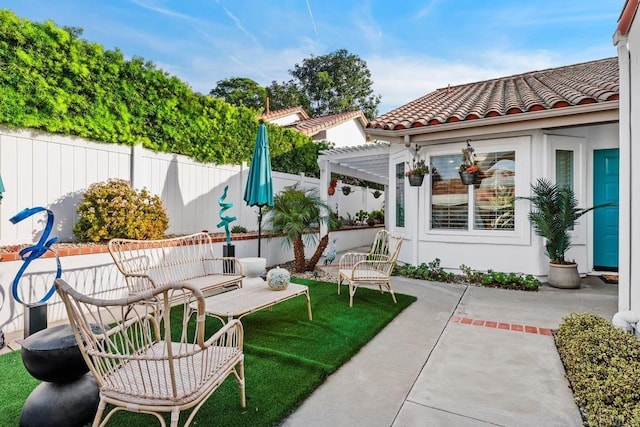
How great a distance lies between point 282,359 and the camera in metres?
2.99

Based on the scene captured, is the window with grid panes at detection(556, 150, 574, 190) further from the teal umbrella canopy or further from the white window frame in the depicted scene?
the teal umbrella canopy

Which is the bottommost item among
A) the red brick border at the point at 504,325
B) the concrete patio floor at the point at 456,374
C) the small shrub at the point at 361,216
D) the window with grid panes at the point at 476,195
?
the concrete patio floor at the point at 456,374

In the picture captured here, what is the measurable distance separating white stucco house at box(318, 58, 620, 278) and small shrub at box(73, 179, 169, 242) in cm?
447

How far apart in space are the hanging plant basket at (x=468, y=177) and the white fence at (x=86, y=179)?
4.77 m

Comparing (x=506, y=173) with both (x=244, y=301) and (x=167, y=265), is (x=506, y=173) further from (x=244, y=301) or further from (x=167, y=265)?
(x=167, y=265)

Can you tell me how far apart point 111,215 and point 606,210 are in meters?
8.40

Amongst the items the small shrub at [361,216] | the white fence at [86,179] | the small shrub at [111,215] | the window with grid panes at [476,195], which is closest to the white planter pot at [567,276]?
the window with grid panes at [476,195]

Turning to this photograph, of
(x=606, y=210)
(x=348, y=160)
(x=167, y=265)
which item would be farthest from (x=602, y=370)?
(x=348, y=160)

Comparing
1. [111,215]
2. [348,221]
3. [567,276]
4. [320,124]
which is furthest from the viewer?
[320,124]

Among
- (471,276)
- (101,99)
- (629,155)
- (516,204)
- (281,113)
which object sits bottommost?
(471,276)

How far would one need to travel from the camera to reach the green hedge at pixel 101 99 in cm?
412

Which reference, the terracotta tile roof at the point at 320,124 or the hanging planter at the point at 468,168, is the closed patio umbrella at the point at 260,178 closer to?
the hanging planter at the point at 468,168

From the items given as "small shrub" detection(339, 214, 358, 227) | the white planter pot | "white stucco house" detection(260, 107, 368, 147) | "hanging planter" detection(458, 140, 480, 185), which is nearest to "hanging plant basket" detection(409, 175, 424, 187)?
"hanging planter" detection(458, 140, 480, 185)

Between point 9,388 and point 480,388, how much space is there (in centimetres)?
358
